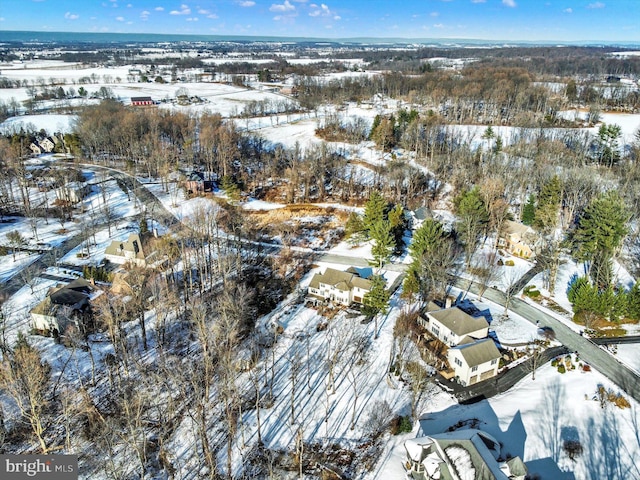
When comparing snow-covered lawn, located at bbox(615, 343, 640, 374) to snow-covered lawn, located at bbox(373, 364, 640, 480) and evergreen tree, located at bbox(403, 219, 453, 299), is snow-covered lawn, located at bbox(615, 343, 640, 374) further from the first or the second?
evergreen tree, located at bbox(403, 219, 453, 299)

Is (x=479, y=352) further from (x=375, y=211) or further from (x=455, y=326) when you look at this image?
(x=375, y=211)

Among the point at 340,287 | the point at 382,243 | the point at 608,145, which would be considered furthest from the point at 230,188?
the point at 608,145

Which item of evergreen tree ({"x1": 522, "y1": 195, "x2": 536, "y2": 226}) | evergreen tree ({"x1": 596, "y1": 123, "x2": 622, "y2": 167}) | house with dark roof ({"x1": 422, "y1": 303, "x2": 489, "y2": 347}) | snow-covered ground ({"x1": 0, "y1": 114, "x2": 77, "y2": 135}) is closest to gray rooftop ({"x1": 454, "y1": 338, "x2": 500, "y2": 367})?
house with dark roof ({"x1": 422, "y1": 303, "x2": 489, "y2": 347})

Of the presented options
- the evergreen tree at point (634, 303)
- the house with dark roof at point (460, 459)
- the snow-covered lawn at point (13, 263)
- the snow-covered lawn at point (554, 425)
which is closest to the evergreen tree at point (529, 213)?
the evergreen tree at point (634, 303)

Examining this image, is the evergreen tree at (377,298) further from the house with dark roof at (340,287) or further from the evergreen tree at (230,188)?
the evergreen tree at (230,188)

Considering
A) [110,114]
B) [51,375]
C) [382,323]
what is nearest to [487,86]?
[110,114]

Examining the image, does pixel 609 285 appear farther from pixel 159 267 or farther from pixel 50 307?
pixel 50 307
